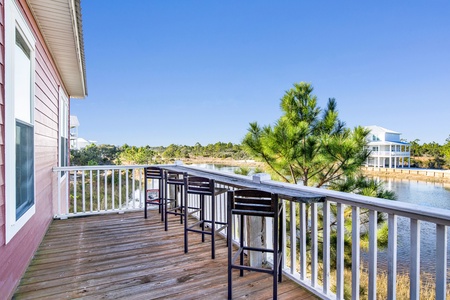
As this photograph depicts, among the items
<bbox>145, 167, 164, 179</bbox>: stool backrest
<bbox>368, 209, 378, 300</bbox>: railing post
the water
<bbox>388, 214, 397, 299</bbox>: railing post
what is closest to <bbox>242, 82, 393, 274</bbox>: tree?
the water

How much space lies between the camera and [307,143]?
6879mm

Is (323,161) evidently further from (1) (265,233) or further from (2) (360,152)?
(1) (265,233)

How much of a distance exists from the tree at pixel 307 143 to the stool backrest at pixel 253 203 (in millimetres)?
4939

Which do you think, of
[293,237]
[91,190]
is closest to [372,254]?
[293,237]

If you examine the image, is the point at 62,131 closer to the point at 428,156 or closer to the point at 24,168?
the point at 24,168

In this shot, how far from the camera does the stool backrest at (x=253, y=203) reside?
2.04 meters

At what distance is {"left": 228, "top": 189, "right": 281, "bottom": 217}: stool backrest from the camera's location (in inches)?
80.4

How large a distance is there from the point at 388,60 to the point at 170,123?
2268 cm

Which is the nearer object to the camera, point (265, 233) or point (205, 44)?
point (265, 233)

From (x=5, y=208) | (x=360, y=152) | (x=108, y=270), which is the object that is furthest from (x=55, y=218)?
(x=360, y=152)

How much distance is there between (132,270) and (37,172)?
182 cm

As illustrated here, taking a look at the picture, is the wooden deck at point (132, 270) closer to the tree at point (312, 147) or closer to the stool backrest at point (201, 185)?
the stool backrest at point (201, 185)

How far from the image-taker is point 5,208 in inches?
77.8

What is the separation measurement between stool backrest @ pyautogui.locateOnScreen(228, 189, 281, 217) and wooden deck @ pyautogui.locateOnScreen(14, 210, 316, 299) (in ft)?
2.50
